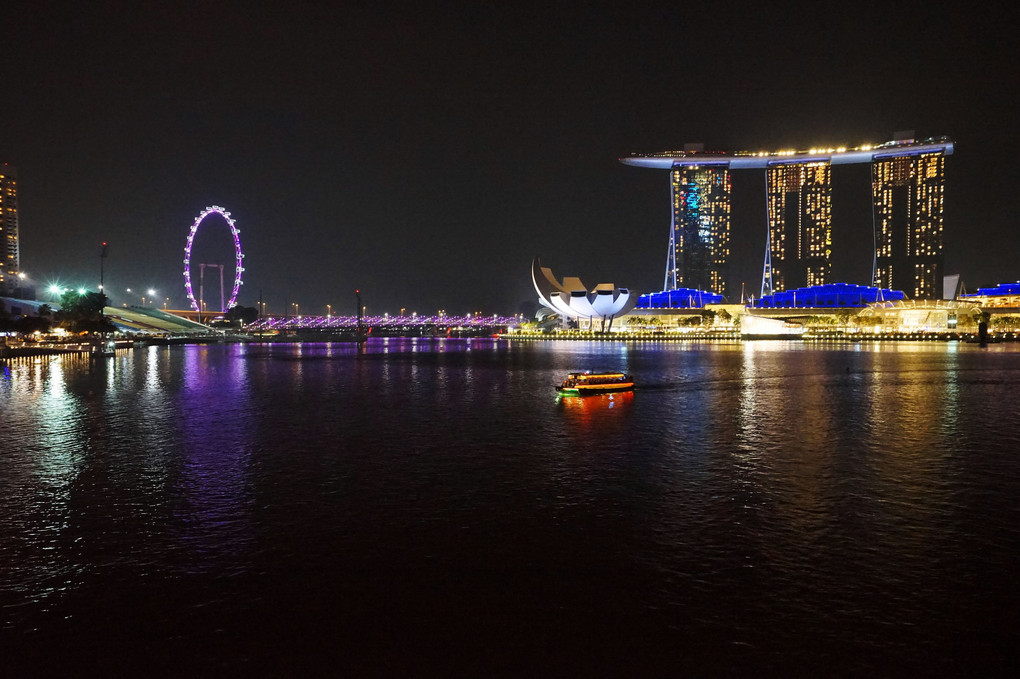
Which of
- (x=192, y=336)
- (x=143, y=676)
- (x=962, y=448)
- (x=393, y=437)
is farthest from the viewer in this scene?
(x=192, y=336)

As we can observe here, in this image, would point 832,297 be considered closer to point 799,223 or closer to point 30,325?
point 799,223

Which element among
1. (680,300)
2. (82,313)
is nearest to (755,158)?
(680,300)

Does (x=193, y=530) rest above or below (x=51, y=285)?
below

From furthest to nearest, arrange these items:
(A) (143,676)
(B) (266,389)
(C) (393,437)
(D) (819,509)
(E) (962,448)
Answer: (B) (266,389) → (C) (393,437) → (E) (962,448) → (D) (819,509) → (A) (143,676)

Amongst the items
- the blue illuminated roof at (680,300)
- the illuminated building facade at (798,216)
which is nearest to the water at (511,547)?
the blue illuminated roof at (680,300)

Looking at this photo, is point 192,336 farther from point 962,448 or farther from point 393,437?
point 962,448

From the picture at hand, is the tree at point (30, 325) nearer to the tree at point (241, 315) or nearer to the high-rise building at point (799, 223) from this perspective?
the tree at point (241, 315)

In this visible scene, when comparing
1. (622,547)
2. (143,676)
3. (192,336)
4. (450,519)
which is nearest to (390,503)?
(450,519)

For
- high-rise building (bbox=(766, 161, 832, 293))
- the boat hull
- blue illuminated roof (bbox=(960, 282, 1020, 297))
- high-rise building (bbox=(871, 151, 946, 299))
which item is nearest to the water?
Answer: the boat hull
